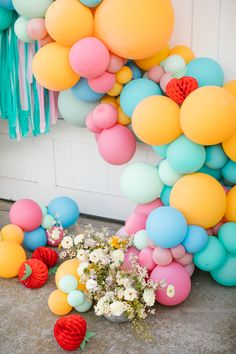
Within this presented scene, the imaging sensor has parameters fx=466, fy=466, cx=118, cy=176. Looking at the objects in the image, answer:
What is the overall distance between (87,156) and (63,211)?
428 mm

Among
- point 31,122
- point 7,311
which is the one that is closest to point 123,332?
point 7,311

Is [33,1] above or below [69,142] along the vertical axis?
above

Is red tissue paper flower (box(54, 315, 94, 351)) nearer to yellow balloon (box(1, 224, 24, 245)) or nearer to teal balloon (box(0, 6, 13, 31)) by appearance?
yellow balloon (box(1, 224, 24, 245))

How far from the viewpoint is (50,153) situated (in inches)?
124

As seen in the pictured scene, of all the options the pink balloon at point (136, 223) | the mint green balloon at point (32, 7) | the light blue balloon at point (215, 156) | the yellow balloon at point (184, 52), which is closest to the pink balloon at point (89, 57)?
the mint green balloon at point (32, 7)

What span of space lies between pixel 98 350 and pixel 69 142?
4.80ft

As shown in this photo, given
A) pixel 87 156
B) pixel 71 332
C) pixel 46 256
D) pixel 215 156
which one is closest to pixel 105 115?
pixel 215 156

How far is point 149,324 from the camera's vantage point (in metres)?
2.11

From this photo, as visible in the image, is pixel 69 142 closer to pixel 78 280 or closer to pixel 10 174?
pixel 10 174

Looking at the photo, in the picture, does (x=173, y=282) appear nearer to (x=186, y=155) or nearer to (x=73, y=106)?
(x=186, y=155)

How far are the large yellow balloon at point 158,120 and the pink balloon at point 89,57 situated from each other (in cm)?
27

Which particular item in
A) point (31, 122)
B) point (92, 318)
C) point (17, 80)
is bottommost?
point (92, 318)

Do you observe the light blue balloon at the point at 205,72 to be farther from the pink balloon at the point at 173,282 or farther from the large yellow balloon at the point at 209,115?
the pink balloon at the point at 173,282

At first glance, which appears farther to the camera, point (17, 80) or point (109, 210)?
point (109, 210)
